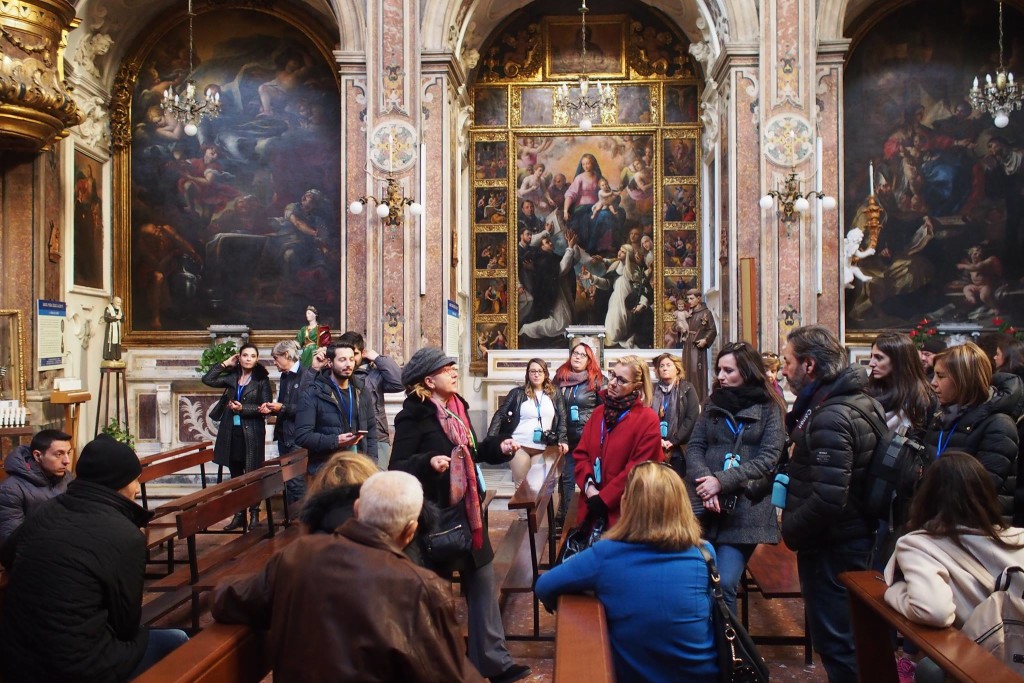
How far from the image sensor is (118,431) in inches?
473

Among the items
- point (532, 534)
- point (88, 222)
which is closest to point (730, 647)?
point (532, 534)

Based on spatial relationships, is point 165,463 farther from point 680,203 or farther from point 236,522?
point 680,203

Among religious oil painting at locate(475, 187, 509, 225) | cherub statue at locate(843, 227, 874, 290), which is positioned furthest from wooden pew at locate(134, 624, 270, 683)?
religious oil painting at locate(475, 187, 509, 225)

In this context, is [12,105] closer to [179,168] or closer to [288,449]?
[179,168]

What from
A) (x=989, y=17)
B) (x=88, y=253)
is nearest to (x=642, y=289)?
(x=989, y=17)

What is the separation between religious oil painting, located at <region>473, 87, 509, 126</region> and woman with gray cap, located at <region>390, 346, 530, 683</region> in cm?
1101

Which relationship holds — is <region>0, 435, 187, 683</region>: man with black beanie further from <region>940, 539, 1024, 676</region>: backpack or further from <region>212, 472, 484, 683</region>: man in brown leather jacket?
<region>940, 539, 1024, 676</region>: backpack

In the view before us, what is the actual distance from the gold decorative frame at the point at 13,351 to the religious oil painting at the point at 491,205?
6.93 meters

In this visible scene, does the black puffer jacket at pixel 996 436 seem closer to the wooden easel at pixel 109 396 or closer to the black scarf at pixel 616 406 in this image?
the black scarf at pixel 616 406

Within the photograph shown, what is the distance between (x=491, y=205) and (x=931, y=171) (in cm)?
679

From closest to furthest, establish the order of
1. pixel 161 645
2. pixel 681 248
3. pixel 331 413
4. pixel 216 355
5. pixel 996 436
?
pixel 161 645 < pixel 996 436 < pixel 331 413 < pixel 216 355 < pixel 681 248

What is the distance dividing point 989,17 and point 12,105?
13.2 metres

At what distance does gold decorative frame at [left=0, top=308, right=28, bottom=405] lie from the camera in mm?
10906

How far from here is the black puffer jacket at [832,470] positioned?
11.9 feet
